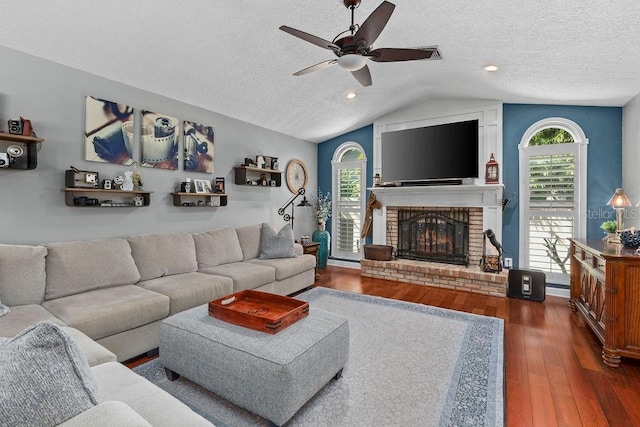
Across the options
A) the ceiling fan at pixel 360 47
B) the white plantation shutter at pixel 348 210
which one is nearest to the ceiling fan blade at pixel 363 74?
the ceiling fan at pixel 360 47

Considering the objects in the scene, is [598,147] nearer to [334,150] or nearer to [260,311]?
[334,150]

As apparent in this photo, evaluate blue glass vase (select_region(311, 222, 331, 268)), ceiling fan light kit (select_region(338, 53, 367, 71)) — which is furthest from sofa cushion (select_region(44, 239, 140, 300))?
blue glass vase (select_region(311, 222, 331, 268))

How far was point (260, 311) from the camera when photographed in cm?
225

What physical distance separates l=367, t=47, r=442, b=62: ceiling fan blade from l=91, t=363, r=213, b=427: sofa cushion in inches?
94.8

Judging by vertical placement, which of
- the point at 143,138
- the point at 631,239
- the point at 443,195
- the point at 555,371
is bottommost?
the point at 555,371

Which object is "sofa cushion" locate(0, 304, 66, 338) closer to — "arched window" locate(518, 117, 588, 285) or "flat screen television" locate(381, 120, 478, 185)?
"flat screen television" locate(381, 120, 478, 185)

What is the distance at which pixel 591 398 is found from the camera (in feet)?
6.82

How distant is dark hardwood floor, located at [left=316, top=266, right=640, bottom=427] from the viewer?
6.32ft

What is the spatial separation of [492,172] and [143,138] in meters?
4.57

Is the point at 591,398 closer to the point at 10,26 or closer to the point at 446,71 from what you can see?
the point at 446,71

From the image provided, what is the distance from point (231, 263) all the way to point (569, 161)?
4.62 meters

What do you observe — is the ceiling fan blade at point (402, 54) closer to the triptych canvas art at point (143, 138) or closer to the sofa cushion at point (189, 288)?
the sofa cushion at point (189, 288)

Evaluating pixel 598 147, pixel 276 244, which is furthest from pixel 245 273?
pixel 598 147

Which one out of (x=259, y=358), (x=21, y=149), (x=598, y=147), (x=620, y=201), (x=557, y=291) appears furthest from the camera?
(x=557, y=291)
